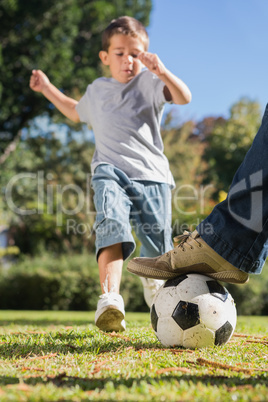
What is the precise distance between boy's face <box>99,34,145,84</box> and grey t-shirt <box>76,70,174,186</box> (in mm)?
108

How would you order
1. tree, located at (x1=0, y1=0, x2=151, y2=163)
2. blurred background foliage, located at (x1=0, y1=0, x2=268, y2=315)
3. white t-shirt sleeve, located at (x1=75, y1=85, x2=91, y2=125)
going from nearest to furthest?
white t-shirt sleeve, located at (x1=75, y1=85, x2=91, y2=125)
blurred background foliage, located at (x1=0, y1=0, x2=268, y2=315)
tree, located at (x1=0, y1=0, x2=151, y2=163)

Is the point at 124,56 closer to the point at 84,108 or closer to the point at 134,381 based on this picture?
the point at 84,108

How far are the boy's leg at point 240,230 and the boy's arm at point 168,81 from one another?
3.98 feet

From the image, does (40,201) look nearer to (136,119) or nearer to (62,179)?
(62,179)

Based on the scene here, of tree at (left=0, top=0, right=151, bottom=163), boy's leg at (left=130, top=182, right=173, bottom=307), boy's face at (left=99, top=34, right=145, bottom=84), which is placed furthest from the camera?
tree at (left=0, top=0, right=151, bottom=163)

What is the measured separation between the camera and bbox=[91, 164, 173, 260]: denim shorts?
11.1 ft

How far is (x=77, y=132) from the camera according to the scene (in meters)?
21.6

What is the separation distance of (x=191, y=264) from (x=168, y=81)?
1.65 metres

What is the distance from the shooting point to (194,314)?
8.31ft

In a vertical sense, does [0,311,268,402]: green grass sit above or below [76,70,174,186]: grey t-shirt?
below

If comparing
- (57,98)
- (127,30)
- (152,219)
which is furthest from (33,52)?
(152,219)

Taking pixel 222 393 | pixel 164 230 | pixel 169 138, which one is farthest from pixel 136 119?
pixel 169 138

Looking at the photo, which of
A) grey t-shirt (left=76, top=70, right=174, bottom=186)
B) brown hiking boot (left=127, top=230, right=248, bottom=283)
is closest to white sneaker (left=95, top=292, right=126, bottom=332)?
brown hiking boot (left=127, top=230, right=248, bottom=283)

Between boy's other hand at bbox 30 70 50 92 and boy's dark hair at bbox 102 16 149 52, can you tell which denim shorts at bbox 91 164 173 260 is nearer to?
boy's dark hair at bbox 102 16 149 52
